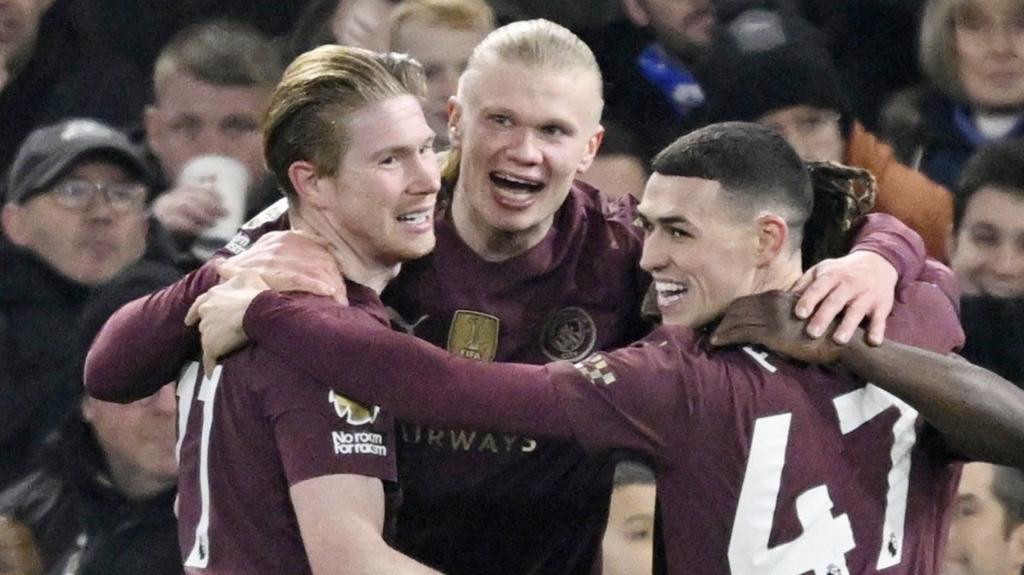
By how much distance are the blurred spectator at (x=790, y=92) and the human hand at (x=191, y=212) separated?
3.92ft

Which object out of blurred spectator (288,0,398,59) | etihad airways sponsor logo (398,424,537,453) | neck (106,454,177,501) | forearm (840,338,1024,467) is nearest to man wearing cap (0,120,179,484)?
neck (106,454,177,501)

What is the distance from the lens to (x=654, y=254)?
317cm

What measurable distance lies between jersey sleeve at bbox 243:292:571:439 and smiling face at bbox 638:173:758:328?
0.94 feet

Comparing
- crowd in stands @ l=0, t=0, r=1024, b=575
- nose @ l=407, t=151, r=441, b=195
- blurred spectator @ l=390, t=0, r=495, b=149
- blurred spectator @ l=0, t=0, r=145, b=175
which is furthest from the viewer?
blurred spectator @ l=0, t=0, r=145, b=175

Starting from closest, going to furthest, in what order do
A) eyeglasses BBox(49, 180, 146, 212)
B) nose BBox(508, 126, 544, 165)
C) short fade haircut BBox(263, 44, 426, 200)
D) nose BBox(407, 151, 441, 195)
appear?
short fade haircut BBox(263, 44, 426, 200)
nose BBox(407, 151, 441, 195)
nose BBox(508, 126, 544, 165)
eyeglasses BBox(49, 180, 146, 212)

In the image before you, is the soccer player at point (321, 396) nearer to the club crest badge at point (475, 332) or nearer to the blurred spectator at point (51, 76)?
the club crest badge at point (475, 332)

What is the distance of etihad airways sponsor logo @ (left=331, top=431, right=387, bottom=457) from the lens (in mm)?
2957

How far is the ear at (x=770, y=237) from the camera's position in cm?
309

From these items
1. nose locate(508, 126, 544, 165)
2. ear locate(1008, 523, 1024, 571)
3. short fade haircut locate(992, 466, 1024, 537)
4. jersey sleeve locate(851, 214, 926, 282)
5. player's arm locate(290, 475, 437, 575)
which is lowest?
ear locate(1008, 523, 1024, 571)

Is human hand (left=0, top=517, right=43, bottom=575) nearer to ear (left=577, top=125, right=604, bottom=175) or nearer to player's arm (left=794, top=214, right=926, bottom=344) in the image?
ear (left=577, top=125, right=604, bottom=175)

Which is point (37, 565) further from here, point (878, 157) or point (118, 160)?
point (878, 157)

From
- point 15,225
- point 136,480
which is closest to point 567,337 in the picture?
point 136,480

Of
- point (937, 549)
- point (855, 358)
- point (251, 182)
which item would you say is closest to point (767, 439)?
point (855, 358)

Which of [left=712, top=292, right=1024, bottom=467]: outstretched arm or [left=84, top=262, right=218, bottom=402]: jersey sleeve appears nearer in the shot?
[left=712, top=292, right=1024, bottom=467]: outstretched arm
